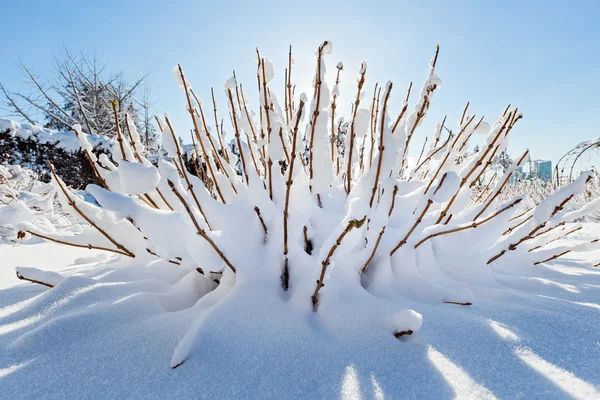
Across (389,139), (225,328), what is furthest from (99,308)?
(389,139)

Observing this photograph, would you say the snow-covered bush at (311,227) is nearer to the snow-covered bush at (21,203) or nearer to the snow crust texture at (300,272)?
the snow crust texture at (300,272)

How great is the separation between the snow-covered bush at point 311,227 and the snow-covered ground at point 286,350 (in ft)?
0.15

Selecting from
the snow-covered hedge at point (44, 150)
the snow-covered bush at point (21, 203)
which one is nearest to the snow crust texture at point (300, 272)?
the snow-covered bush at point (21, 203)

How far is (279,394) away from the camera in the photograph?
0.55 meters

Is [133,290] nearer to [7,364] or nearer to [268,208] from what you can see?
[7,364]

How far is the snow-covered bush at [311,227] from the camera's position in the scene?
2.57 ft

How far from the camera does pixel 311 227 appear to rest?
112 centimetres

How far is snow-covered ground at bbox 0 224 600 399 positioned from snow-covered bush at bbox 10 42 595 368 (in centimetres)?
5

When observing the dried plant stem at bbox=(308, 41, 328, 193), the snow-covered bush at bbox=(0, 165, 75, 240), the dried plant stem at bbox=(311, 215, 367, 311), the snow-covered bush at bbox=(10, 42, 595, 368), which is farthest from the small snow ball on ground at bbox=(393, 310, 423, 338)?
the snow-covered bush at bbox=(0, 165, 75, 240)

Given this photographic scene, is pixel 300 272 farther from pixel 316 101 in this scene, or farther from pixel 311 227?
pixel 316 101

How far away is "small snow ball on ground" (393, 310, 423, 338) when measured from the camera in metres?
0.65

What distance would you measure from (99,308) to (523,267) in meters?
1.73

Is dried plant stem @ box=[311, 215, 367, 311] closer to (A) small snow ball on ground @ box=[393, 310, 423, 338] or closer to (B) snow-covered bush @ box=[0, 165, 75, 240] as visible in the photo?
(A) small snow ball on ground @ box=[393, 310, 423, 338]

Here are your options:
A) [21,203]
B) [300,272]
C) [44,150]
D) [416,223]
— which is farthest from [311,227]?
[44,150]
